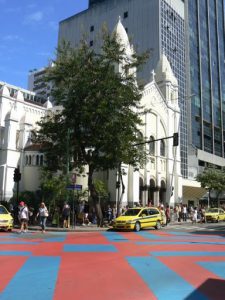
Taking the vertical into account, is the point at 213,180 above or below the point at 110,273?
above

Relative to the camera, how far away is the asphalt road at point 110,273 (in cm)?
743

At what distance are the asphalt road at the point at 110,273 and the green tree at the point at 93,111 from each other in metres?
12.6

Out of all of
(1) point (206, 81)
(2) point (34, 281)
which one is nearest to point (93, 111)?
(2) point (34, 281)

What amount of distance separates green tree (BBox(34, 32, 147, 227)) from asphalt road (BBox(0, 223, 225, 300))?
12583 millimetres

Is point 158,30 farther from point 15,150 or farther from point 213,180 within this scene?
point 15,150

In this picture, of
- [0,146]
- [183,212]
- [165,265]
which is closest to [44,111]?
[0,146]

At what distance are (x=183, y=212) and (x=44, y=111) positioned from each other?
69.1 feet

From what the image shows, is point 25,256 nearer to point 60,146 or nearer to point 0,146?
point 60,146

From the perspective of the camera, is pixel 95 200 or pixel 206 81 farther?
pixel 206 81

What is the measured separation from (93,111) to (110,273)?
17362 millimetres

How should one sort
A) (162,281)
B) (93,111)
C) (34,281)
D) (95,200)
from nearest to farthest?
1. (34,281)
2. (162,281)
3. (93,111)
4. (95,200)

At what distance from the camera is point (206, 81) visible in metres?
76.1

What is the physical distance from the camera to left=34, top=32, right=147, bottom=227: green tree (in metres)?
25.9

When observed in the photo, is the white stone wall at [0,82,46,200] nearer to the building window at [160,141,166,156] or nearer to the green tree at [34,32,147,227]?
the green tree at [34,32,147,227]
